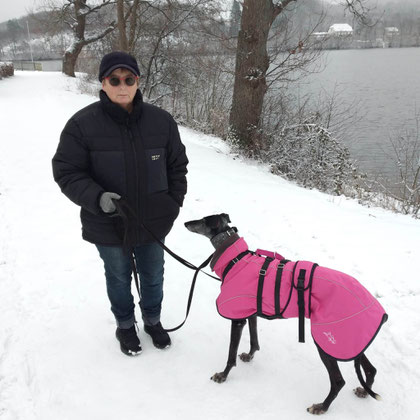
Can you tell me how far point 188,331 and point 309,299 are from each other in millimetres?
1339

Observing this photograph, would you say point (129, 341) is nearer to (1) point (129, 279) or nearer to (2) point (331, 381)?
(1) point (129, 279)

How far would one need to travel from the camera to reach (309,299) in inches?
84.4

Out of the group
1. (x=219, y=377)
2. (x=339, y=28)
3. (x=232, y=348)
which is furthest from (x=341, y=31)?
(x=219, y=377)

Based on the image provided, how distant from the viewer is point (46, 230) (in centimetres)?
479

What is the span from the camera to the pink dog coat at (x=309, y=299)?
6.66 ft

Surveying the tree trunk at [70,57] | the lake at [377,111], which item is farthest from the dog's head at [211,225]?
the tree trunk at [70,57]

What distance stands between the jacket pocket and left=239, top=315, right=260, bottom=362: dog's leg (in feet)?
4.01

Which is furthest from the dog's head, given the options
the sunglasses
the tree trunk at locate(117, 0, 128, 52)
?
the tree trunk at locate(117, 0, 128, 52)

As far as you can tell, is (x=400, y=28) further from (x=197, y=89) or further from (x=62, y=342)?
(x=62, y=342)

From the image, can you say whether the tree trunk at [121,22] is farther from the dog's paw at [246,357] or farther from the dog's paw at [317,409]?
the dog's paw at [317,409]

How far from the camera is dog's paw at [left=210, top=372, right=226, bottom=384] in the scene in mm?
2582

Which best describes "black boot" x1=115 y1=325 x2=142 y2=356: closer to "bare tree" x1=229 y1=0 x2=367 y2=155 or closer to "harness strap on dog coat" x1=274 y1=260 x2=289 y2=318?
"harness strap on dog coat" x1=274 y1=260 x2=289 y2=318

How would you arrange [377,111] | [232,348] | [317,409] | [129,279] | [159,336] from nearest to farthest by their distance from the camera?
[317,409] → [232,348] → [129,279] → [159,336] → [377,111]

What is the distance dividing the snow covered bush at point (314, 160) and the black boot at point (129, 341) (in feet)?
22.7
